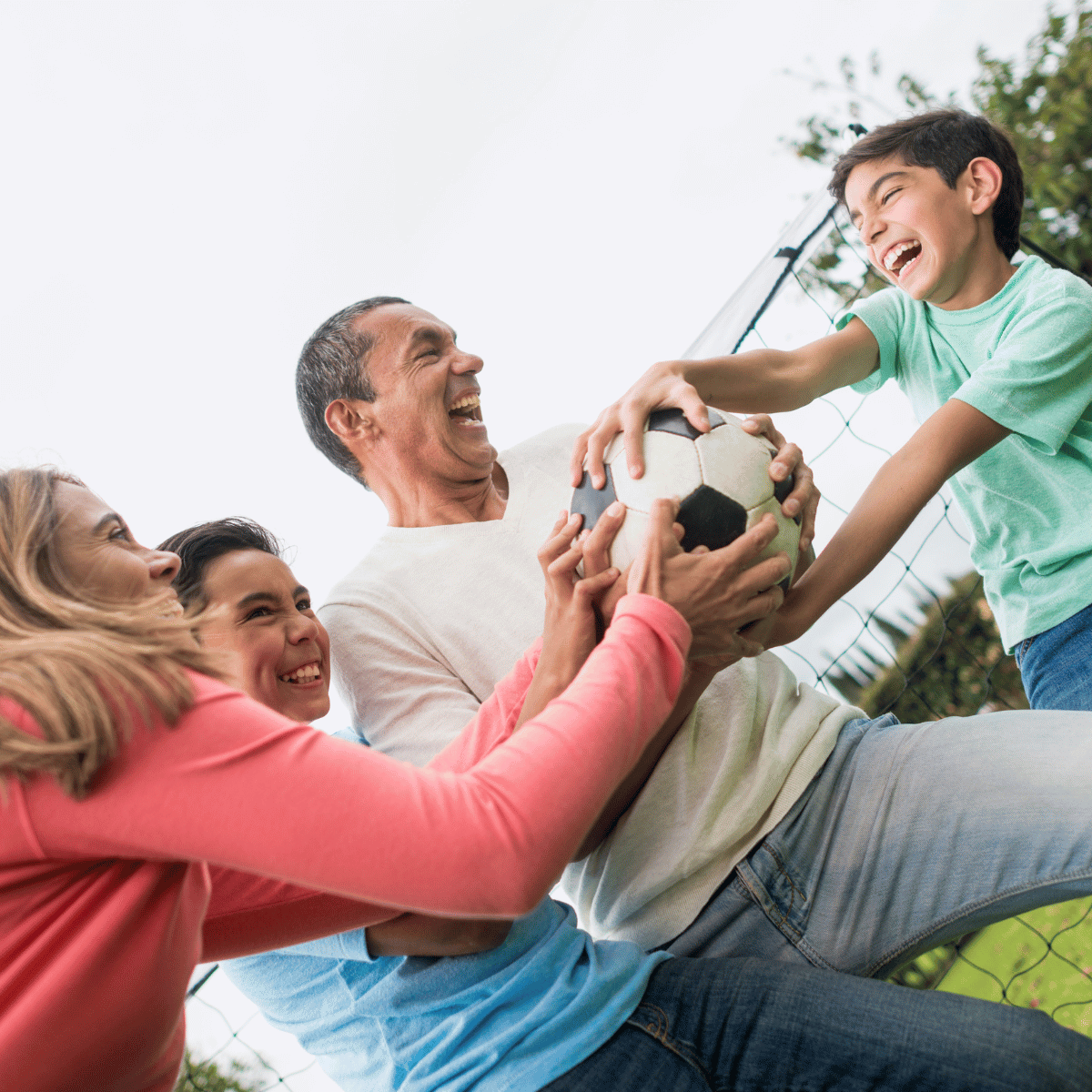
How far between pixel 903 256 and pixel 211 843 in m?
1.76

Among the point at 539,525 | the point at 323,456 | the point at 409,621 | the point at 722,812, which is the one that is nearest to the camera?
the point at 722,812

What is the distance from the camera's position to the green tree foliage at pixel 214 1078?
2.86 m

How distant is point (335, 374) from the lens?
194 cm

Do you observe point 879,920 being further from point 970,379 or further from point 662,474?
point 970,379

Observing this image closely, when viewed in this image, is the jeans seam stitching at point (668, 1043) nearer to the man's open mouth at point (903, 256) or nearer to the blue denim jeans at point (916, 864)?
the blue denim jeans at point (916, 864)

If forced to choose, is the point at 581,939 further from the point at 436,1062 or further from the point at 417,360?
the point at 417,360

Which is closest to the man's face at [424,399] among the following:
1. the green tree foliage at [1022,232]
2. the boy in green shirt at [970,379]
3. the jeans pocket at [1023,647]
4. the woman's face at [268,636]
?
the woman's face at [268,636]

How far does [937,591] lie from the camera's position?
353cm

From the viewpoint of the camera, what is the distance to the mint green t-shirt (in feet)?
5.36

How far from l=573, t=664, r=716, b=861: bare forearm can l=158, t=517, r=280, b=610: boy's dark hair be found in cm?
75

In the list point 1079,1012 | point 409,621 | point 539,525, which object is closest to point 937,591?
point 1079,1012

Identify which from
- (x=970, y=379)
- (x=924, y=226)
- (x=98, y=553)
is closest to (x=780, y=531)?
(x=970, y=379)

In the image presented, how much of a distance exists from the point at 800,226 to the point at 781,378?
923 millimetres

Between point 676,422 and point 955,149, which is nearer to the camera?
point 676,422
